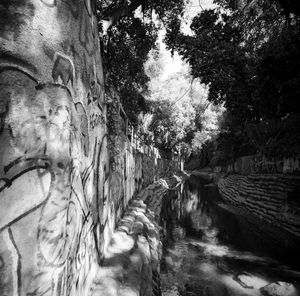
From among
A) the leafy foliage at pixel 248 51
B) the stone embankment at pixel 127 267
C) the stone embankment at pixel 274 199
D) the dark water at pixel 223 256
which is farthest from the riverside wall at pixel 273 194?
the stone embankment at pixel 127 267

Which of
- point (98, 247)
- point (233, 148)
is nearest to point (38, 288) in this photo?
point (98, 247)

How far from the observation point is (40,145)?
7.15 feet

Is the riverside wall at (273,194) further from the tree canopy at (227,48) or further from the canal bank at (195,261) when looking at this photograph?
the tree canopy at (227,48)

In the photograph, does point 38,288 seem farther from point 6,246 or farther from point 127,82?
point 127,82

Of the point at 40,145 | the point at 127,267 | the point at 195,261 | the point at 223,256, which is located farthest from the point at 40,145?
the point at 223,256

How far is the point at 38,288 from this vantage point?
6.70 ft

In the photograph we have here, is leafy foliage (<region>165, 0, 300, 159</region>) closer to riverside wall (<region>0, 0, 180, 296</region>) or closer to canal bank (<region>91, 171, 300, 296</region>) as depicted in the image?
canal bank (<region>91, 171, 300, 296</region>)

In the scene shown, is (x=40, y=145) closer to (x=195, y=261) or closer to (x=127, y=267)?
(x=127, y=267)

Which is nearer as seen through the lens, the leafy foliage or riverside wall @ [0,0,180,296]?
riverside wall @ [0,0,180,296]

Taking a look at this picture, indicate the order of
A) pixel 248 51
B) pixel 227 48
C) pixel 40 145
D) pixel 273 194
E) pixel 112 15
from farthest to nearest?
pixel 273 194 → pixel 248 51 → pixel 227 48 → pixel 112 15 → pixel 40 145

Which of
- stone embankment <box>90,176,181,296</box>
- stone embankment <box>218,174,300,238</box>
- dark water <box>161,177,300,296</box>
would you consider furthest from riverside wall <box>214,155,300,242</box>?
stone embankment <box>90,176,181,296</box>

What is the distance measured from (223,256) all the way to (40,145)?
6605 millimetres

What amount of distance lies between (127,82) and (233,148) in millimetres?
14060

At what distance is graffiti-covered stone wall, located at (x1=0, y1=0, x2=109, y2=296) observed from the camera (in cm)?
197
